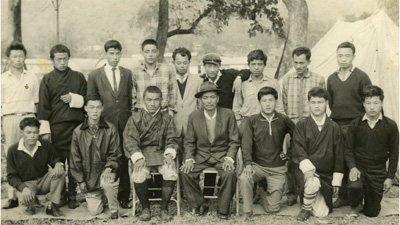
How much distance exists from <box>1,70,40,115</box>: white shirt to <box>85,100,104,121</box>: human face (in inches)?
28.3

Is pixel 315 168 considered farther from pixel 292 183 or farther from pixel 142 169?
pixel 142 169

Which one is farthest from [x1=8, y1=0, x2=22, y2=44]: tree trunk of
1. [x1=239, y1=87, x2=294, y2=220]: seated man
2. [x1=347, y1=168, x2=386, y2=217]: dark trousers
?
[x1=347, y1=168, x2=386, y2=217]: dark trousers

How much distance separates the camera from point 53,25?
4.64m

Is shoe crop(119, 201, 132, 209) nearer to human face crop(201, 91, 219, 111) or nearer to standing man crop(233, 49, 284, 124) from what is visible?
human face crop(201, 91, 219, 111)

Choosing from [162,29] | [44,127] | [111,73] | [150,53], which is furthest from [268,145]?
[44,127]

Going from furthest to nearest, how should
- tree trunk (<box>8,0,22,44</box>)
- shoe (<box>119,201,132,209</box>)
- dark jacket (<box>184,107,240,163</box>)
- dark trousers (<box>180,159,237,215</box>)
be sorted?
1. tree trunk (<box>8,0,22,44</box>)
2. shoe (<box>119,201,132,209</box>)
3. dark jacket (<box>184,107,240,163</box>)
4. dark trousers (<box>180,159,237,215</box>)

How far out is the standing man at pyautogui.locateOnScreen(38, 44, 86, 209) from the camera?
13.5ft

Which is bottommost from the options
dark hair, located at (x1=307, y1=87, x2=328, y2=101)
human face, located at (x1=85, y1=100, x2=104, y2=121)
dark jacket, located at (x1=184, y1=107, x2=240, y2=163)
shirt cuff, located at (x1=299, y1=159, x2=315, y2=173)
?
shirt cuff, located at (x1=299, y1=159, x2=315, y2=173)

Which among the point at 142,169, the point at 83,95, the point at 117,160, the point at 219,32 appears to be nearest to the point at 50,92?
the point at 83,95

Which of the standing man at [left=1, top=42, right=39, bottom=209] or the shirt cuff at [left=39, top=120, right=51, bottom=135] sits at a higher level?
the standing man at [left=1, top=42, right=39, bottom=209]

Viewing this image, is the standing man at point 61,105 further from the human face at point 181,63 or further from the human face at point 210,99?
the human face at point 210,99

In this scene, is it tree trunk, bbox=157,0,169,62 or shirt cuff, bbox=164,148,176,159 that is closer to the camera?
shirt cuff, bbox=164,148,176,159

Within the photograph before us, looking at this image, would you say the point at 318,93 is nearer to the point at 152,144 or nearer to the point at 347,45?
the point at 347,45

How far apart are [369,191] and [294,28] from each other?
1.91 metres
